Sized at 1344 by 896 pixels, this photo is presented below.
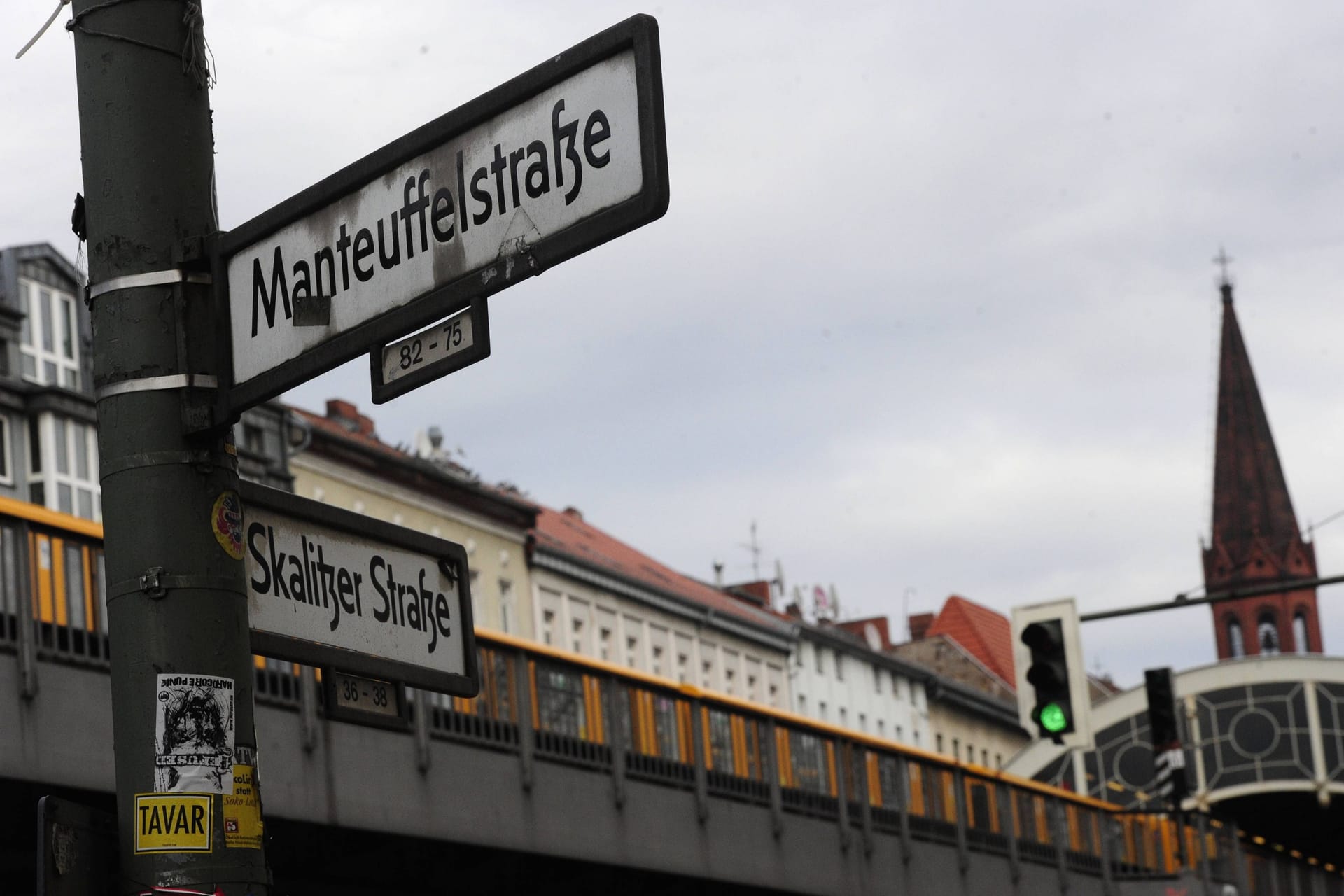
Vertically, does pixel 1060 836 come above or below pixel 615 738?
below

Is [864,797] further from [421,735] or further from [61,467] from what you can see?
[61,467]

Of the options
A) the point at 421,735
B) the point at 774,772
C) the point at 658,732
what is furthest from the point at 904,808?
the point at 421,735

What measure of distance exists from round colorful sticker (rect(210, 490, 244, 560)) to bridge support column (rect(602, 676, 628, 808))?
19.1 meters

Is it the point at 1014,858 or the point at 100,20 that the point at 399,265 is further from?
the point at 1014,858

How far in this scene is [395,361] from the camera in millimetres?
4039

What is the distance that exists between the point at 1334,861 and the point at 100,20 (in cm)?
9169

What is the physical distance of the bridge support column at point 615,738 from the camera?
909 inches

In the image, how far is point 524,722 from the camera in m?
21.8

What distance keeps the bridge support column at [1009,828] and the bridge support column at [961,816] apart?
144cm

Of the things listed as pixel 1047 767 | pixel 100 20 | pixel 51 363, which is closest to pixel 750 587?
pixel 1047 767

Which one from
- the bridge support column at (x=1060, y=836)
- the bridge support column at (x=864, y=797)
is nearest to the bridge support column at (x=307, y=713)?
the bridge support column at (x=864, y=797)

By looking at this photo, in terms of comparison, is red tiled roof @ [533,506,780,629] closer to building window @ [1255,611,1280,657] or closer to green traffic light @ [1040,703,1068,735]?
green traffic light @ [1040,703,1068,735]

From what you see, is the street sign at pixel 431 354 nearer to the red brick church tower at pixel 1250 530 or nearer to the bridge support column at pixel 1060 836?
the bridge support column at pixel 1060 836

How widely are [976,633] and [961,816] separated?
256 ft
